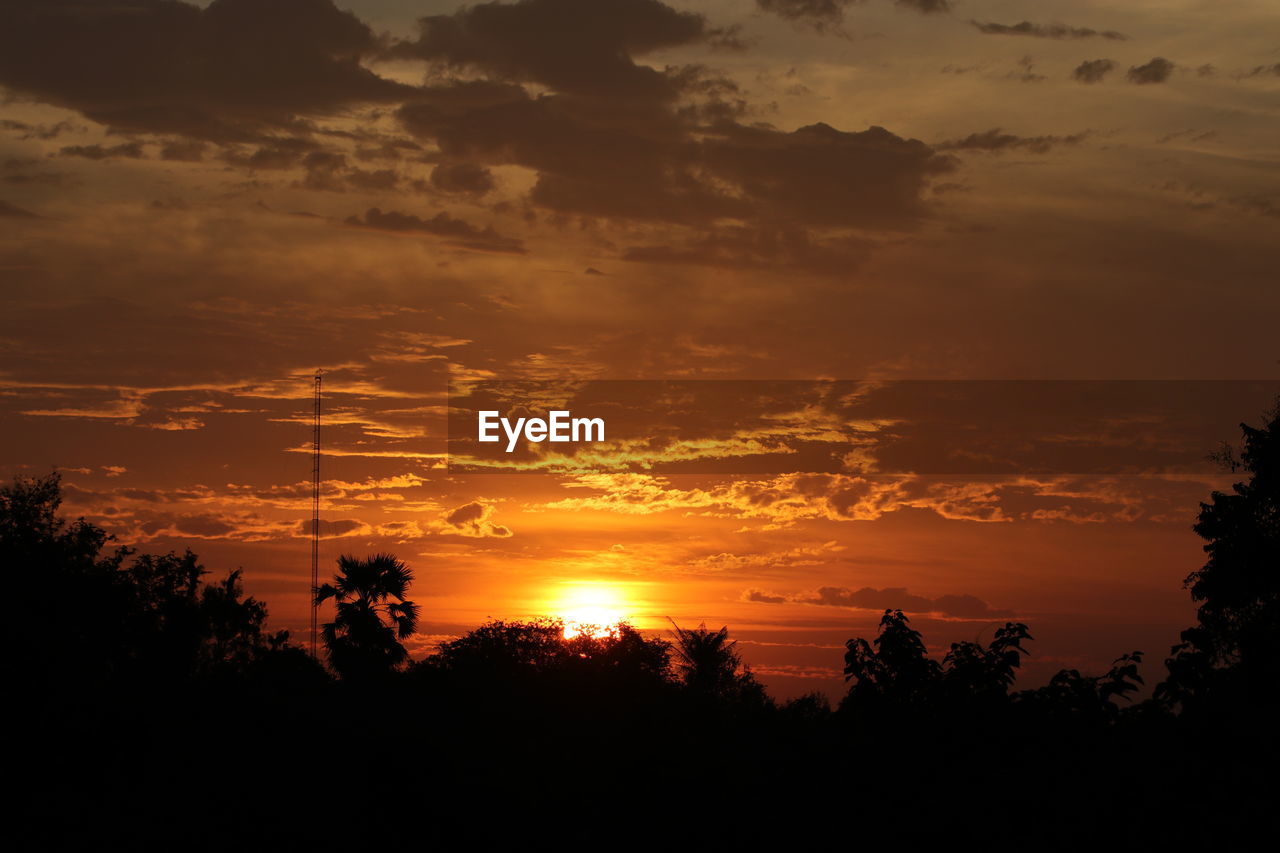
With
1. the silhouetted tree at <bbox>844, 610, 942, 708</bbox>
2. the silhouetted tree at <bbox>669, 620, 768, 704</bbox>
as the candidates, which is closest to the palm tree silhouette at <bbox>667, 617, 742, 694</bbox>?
the silhouetted tree at <bbox>669, 620, 768, 704</bbox>

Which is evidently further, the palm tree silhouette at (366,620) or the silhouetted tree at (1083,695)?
the palm tree silhouette at (366,620)

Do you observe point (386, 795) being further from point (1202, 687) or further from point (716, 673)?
point (716, 673)

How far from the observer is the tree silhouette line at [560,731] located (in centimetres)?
1010

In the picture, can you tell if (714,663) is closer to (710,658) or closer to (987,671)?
(710,658)

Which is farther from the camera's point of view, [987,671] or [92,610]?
[92,610]

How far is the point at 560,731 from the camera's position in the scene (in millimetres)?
29406

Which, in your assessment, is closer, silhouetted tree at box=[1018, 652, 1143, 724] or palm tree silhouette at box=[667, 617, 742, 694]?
silhouetted tree at box=[1018, 652, 1143, 724]

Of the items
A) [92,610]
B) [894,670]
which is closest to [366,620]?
[92,610]

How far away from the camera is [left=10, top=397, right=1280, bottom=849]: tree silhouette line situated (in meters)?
10.1

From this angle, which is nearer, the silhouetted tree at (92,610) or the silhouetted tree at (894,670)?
the silhouetted tree at (894,670)

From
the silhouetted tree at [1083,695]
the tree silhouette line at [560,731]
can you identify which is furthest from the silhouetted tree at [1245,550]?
the silhouetted tree at [1083,695]

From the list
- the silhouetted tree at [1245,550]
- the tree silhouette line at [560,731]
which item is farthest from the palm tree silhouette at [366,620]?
the silhouetted tree at [1245,550]

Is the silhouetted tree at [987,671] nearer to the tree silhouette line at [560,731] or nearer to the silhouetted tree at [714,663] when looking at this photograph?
the tree silhouette line at [560,731]

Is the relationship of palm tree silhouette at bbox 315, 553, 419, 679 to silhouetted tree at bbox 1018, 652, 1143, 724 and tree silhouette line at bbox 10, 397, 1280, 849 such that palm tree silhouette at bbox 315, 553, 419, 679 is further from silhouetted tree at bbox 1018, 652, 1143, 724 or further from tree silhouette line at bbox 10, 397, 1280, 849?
silhouetted tree at bbox 1018, 652, 1143, 724
